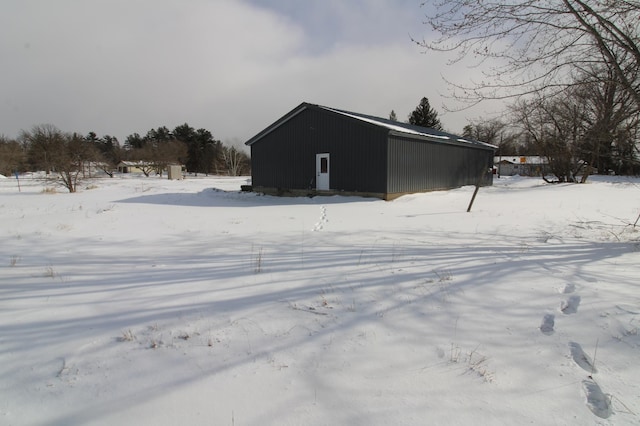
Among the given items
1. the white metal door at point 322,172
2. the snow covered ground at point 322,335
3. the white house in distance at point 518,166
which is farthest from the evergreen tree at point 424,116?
the snow covered ground at point 322,335

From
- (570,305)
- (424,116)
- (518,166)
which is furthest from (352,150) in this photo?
(518,166)

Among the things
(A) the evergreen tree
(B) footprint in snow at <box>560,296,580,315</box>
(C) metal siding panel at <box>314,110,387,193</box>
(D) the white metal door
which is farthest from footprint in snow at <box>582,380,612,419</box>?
(A) the evergreen tree

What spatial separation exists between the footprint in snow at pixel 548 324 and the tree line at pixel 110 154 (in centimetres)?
2503

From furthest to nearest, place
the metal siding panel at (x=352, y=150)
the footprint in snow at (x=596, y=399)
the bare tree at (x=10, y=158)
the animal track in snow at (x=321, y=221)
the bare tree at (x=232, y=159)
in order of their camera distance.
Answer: the bare tree at (x=232, y=159) → the bare tree at (x=10, y=158) → the metal siding panel at (x=352, y=150) → the animal track in snow at (x=321, y=221) → the footprint in snow at (x=596, y=399)

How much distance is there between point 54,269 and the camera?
4723 millimetres

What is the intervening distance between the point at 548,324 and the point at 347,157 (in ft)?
42.9

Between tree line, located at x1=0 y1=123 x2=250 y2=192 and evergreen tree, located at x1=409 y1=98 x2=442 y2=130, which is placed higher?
evergreen tree, located at x1=409 y1=98 x2=442 y2=130

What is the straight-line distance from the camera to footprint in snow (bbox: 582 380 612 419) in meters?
1.97

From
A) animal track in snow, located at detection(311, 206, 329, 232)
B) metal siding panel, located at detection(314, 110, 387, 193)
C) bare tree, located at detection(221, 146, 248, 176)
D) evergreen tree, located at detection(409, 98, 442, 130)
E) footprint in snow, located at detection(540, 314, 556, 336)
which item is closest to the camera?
footprint in snow, located at detection(540, 314, 556, 336)

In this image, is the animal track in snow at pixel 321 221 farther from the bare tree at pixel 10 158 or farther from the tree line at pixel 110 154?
the bare tree at pixel 10 158

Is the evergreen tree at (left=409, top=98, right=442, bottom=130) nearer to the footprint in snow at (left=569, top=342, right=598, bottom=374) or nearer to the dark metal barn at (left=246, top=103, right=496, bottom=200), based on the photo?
the dark metal barn at (left=246, top=103, right=496, bottom=200)

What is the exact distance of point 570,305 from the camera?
3311 mm

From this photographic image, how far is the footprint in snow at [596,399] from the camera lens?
1966 millimetres

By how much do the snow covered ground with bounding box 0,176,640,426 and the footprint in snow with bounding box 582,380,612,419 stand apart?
0.4 inches
